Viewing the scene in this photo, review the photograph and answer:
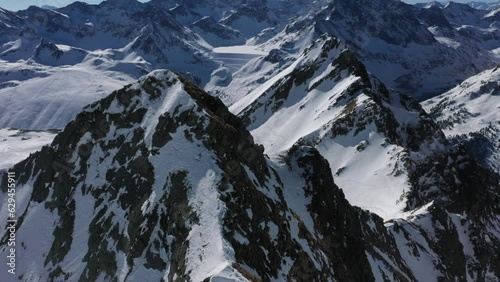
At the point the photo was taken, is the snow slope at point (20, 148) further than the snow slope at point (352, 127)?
Yes

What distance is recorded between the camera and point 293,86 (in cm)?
19912

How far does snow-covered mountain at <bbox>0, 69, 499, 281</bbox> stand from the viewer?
5147 cm

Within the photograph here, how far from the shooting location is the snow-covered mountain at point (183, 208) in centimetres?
5147

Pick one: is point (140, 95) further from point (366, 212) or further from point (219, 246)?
point (366, 212)

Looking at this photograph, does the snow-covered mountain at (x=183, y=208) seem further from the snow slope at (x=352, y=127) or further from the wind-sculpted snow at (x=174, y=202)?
the snow slope at (x=352, y=127)

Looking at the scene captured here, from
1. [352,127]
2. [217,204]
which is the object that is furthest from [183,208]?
[352,127]

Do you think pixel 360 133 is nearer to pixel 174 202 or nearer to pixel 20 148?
pixel 174 202

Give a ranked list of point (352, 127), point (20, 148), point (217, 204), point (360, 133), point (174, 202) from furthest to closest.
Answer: point (20, 148) < point (352, 127) < point (360, 133) < point (174, 202) < point (217, 204)

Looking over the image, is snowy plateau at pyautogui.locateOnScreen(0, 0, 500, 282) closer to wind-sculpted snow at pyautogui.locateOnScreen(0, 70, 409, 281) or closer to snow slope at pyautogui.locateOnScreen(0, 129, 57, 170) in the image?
wind-sculpted snow at pyautogui.locateOnScreen(0, 70, 409, 281)

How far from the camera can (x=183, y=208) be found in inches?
2162

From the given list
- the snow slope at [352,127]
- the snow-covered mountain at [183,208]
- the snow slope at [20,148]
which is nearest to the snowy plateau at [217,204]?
the snow-covered mountain at [183,208]

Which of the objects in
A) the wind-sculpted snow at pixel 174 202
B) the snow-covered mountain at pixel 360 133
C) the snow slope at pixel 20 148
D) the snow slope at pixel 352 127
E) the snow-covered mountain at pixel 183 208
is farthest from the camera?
the snow slope at pixel 20 148

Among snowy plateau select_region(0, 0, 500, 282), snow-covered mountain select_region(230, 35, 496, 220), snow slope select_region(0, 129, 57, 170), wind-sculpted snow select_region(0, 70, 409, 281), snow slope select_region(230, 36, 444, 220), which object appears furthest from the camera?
snow slope select_region(0, 129, 57, 170)

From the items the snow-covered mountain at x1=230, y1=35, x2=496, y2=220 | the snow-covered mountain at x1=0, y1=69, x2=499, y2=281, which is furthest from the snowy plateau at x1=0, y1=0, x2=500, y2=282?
the snow-covered mountain at x1=230, y1=35, x2=496, y2=220
